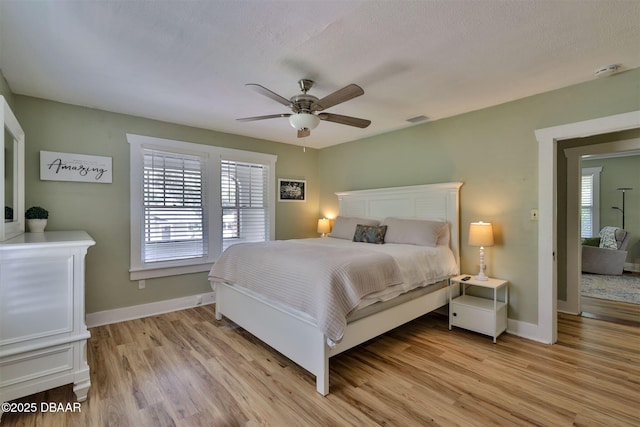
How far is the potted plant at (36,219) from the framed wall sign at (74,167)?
1.43 ft

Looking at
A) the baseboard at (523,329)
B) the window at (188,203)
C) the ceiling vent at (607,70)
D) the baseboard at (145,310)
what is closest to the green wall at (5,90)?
the window at (188,203)

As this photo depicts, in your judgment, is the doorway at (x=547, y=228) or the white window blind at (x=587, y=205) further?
the white window blind at (x=587, y=205)

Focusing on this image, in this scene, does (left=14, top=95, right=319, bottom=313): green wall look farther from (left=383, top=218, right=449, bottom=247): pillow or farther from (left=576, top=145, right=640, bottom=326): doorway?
(left=576, top=145, right=640, bottom=326): doorway

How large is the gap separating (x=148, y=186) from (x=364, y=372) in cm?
331

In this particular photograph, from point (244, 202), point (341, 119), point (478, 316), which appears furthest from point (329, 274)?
point (244, 202)

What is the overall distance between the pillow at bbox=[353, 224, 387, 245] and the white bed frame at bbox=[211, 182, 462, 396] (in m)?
0.45

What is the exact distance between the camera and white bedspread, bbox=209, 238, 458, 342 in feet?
6.95

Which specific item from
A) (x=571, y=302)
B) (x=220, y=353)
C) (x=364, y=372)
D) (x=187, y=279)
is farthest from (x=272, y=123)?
(x=571, y=302)

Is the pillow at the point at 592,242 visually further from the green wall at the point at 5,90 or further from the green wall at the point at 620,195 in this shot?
the green wall at the point at 5,90

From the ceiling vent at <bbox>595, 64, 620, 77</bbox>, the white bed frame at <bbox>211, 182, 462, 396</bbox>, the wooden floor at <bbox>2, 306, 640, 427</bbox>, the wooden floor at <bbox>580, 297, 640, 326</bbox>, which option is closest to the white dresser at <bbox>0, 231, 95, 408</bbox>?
the wooden floor at <bbox>2, 306, 640, 427</bbox>

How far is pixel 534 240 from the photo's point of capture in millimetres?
3008

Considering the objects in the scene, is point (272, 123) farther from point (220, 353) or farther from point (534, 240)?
point (534, 240)

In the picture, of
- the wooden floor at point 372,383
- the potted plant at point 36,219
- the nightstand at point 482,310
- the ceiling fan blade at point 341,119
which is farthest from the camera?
the nightstand at point 482,310

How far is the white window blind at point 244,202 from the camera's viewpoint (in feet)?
14.5
